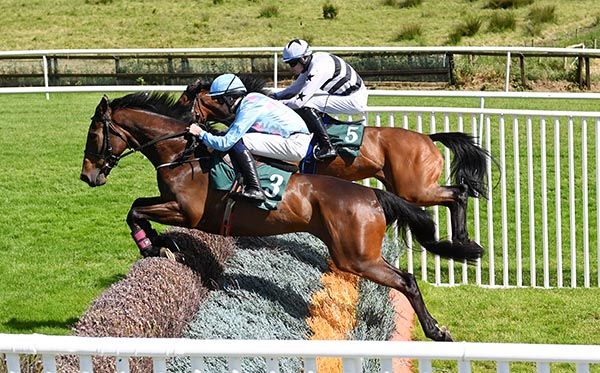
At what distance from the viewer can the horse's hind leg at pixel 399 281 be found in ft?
20.1

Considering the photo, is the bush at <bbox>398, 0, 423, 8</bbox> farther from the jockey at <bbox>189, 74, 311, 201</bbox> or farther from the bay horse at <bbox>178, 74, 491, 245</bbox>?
the jockey at <bbox>189, 74, 311, 201</bbox>

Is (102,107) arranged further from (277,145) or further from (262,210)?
(262,210)

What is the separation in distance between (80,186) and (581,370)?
8.74 metres

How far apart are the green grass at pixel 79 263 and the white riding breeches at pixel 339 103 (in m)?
1.51

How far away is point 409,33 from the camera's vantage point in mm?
26000

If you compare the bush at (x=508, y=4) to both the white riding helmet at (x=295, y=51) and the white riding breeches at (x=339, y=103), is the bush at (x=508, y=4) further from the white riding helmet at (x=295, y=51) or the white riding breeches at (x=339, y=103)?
the white riding helmet at (x=295, y=51)

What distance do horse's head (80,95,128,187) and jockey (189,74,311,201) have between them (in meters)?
0.60

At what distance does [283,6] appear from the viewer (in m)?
30.5

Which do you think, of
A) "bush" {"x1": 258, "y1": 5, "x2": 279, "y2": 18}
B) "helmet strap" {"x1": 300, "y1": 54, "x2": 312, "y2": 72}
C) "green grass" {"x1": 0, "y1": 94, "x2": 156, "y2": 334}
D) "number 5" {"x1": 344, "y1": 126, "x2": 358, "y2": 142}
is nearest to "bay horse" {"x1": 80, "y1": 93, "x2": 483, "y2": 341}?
"green grass" {"x1": 0, "y1": 94, "x2": 156, "y2": 334}

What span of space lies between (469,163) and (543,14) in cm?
2035

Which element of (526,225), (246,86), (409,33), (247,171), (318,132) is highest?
(246,86)

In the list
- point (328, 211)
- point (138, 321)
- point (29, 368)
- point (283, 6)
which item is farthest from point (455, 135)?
point (283, 6)

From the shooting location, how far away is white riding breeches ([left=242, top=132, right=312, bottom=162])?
21.5 feet

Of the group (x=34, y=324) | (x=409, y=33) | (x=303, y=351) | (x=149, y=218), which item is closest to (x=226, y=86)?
(x=149, y=218)
